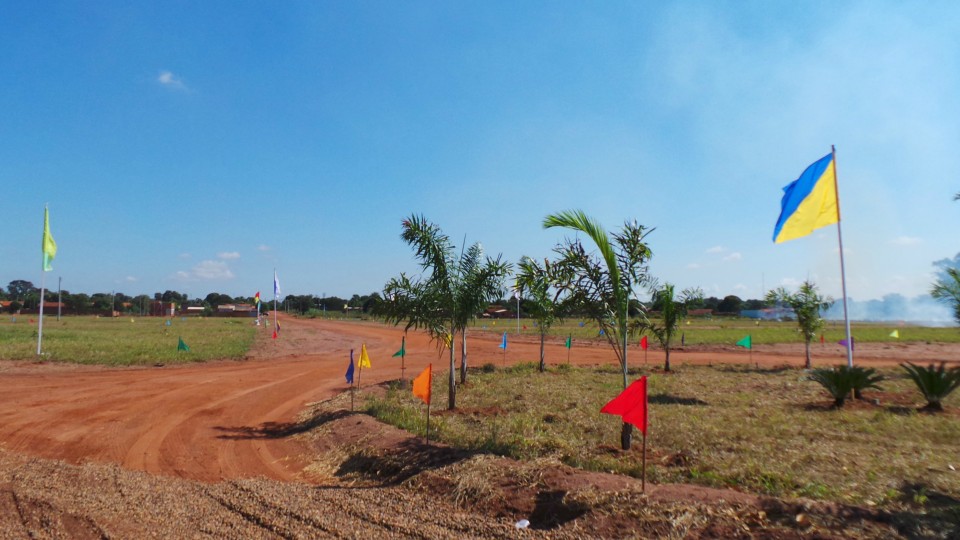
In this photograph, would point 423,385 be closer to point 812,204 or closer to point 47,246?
point 812,204

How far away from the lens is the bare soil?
5336 mm

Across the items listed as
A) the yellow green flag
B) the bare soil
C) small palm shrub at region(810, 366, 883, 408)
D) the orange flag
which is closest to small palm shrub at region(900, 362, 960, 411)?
small palm shrub at region(810, 366, 883, 408)

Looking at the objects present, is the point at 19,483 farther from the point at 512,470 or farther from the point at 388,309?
the point at 388,309

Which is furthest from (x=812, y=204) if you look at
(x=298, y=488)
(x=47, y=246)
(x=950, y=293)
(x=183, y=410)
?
(x=47, y=246)

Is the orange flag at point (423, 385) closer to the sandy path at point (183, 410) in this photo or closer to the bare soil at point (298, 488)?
the bare soil at point (298, 488)

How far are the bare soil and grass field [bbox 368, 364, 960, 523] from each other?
106 centimetres

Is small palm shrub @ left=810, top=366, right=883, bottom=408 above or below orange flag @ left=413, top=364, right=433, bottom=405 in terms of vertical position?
below

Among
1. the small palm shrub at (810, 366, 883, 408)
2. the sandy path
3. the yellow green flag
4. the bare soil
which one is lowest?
the sandy path

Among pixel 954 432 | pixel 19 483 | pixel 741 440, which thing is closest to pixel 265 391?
pixel 19 483

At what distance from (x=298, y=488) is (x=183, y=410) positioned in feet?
26.4

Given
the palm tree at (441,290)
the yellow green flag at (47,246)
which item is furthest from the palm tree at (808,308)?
the yellow green flag at (47,246)

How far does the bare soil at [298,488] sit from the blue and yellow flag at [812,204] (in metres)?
9.94

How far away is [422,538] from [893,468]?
6.47 meters

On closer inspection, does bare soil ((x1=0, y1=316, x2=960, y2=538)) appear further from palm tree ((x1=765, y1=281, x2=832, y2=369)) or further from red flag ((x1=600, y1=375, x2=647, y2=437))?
palm tree ((x1=765, y1=281, x2=832, y2=369))
